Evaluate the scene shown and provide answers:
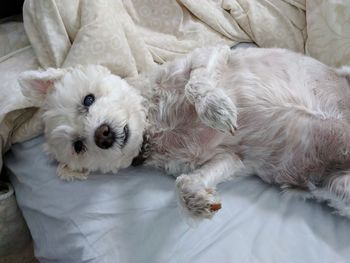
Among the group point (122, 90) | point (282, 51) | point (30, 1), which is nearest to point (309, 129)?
point (282, 51)

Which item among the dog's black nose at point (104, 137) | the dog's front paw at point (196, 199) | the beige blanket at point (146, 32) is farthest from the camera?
the beige blanket at point (146, 32)

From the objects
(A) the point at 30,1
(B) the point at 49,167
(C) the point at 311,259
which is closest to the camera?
(C) the point at 311,259

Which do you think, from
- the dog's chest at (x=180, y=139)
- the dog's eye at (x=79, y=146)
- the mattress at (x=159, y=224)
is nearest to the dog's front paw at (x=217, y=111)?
the dog's chest at (x=180, y=139)

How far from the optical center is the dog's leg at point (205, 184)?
1.03 metres

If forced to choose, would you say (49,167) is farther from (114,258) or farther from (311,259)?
(311,259)

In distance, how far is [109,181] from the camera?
124 centimetres

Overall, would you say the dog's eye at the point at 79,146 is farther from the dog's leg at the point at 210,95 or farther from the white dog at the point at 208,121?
the dog's leg at the point at 210,95

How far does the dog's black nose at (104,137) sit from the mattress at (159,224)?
138 millimetres

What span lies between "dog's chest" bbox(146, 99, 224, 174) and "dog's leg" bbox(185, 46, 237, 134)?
0.09m

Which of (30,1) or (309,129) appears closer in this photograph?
(309,129)

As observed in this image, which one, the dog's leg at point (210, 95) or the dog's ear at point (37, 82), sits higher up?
the dog's leg at point (210, 95)

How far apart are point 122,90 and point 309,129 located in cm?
59

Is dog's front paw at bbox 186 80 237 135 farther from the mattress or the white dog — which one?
the mattress

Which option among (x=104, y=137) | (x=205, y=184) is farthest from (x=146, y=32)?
(x=205, y=184)
